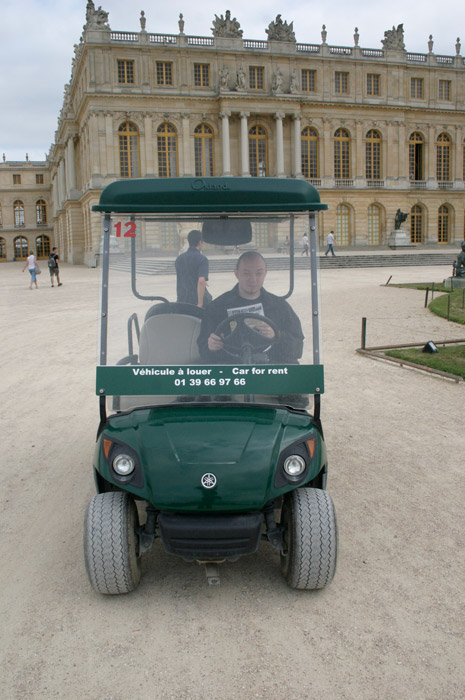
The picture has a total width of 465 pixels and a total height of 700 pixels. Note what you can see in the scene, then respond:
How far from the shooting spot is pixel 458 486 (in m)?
4.71

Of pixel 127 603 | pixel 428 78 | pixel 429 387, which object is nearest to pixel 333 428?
pixel 429 387

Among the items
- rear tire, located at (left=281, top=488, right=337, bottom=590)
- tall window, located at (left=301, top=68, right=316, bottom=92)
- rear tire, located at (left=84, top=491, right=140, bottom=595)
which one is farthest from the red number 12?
tall window, located at (left=301, top=68, right=316, bottom=92)

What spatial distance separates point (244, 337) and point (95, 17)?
5233cm

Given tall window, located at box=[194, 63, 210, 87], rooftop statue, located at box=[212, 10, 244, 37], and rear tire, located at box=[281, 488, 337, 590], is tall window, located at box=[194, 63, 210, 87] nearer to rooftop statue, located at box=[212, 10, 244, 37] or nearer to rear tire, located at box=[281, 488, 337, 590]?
rooftop statue, located at box=[212, 10, 244, 37]

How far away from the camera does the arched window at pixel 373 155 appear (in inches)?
2176

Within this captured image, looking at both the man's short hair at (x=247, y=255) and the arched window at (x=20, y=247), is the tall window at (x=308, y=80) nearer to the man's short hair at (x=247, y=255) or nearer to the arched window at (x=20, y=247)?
the man's short hair at (x=247, y=255)

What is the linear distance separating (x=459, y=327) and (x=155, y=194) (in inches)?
415

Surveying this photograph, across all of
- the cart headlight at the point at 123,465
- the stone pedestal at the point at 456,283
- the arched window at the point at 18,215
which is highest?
the arched window at the point at 18,215

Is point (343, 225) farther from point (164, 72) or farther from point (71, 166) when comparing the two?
point (71, 166)

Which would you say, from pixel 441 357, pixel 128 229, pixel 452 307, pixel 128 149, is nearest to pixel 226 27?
pixel 128 149

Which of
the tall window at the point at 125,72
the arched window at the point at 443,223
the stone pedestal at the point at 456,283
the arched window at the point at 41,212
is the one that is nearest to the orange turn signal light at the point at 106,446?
the stone pedestal at the point at 456,283

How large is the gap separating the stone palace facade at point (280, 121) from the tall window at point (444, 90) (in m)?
0.09

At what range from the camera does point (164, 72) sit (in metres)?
49.8

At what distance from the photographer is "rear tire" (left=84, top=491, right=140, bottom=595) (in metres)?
3.12
